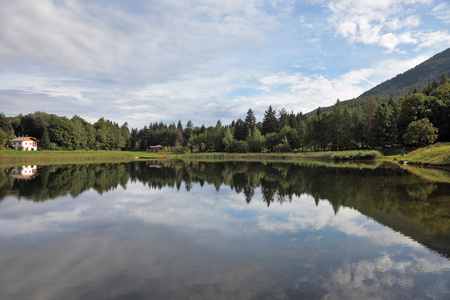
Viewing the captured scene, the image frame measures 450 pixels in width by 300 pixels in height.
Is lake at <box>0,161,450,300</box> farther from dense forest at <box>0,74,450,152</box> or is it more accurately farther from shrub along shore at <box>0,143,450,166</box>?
dense forest at <box>0,74,450,152</box>

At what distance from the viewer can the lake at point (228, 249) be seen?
16.7 feet

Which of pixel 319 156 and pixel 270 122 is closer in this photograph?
pixel 319 156

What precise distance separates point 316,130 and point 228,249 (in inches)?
2914

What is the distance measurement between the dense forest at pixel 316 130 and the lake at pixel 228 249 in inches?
1836

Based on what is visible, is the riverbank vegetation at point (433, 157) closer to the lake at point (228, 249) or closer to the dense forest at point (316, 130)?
the dense forest at point (316, 130)

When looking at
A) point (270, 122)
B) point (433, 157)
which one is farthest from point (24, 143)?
point (433, 157)

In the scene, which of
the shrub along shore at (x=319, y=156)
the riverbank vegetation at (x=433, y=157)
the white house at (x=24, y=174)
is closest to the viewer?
the white house at (x=24, y=174)

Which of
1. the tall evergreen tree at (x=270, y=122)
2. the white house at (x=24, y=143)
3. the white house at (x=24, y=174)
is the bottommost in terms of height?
the white house at (x=24, y=174)

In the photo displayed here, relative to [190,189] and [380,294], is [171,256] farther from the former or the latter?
[190,189]

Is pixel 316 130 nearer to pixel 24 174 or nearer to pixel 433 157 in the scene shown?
pixel 433 157

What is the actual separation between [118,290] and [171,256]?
5.83 feet

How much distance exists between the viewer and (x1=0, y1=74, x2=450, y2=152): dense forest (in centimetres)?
5025

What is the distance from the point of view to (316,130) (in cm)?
7544

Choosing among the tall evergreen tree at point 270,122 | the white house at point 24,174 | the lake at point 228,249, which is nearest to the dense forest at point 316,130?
the tall evergreen tree at point 270,122
